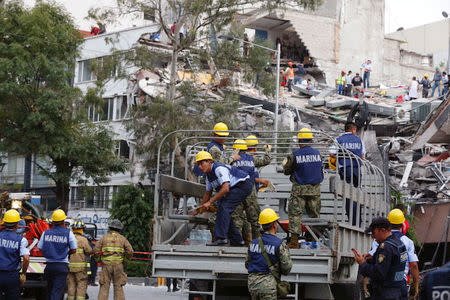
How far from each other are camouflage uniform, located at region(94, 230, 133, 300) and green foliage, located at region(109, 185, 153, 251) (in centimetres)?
2145

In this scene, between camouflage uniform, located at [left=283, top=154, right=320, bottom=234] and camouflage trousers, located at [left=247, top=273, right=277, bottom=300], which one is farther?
camouflage uniform, located at [left=283, top=154, right=320, bottom=234]

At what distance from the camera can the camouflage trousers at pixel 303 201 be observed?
37.9 feet

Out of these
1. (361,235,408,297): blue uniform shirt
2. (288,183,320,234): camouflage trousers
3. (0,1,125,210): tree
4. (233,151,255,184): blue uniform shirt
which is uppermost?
(0,1,125,210): tree

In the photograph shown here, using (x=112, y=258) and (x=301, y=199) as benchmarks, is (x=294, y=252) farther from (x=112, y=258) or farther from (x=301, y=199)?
(x=112, y=258)

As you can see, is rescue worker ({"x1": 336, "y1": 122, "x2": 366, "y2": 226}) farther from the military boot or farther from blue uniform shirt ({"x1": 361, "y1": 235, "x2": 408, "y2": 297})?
blue uniform shirt ({"x1": 361, "y1": 235, "x2": 408, "y2": 297})

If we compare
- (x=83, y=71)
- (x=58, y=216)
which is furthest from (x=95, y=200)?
(x=58, y=216)

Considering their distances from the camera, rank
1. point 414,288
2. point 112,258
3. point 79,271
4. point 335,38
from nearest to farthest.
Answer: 1. point 414,288
2. point 112,258
3. point 79,271
4. point 335,38

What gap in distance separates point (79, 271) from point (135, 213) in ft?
69.7

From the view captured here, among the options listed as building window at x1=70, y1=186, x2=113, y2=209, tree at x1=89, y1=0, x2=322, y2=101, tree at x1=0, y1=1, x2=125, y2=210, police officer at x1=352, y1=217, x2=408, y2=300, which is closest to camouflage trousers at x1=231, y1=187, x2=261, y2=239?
police officer at x1=352, y1=217, x2=408, y2=300

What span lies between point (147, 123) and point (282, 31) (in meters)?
27.2

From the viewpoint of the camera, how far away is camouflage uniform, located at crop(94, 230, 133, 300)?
1338cm

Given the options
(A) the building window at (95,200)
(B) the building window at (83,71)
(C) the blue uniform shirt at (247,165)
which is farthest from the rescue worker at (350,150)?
(B) the building window at (83,71)

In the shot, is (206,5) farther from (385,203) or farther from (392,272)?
(392,272)

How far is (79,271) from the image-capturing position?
A: 1434 centimetres
